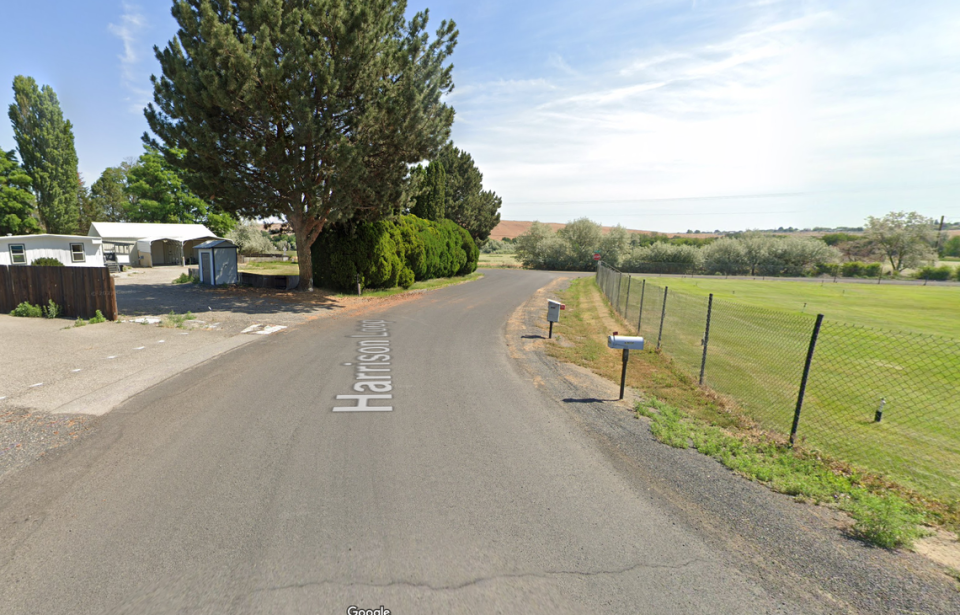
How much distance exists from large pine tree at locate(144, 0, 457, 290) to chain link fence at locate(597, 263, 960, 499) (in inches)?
477

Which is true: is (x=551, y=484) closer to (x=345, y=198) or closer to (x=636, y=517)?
(x=636, y=517)

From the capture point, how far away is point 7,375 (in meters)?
7.13

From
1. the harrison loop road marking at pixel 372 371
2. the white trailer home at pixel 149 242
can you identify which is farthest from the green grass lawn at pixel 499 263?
the harrison loop road marking at pixel 372 371

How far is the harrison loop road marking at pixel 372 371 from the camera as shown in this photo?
6.40 meters

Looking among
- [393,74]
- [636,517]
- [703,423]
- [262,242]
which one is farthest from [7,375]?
[262,242]

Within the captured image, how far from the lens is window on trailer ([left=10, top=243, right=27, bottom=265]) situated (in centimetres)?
2392

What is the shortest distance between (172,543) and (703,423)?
6.33 m

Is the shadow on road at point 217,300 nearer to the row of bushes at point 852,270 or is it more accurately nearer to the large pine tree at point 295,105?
the large pine tree at point 295,105

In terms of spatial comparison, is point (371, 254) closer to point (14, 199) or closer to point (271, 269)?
point (271, 269)

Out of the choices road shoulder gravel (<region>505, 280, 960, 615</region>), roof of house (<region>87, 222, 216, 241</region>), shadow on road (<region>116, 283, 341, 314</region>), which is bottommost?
road shoulder gravel (<region>505, 280, 960, 615</region>)

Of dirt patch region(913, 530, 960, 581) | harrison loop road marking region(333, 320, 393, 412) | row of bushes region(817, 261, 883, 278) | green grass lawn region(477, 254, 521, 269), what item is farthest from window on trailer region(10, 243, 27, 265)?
row of bushes region(817, 261, 883, 278)

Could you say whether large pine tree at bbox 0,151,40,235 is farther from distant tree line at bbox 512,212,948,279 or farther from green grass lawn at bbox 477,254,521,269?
distant tree line at bbox 512,212,948,279

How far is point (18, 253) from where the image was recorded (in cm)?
2408

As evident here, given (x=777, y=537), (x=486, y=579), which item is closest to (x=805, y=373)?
(x=777, y=537)
